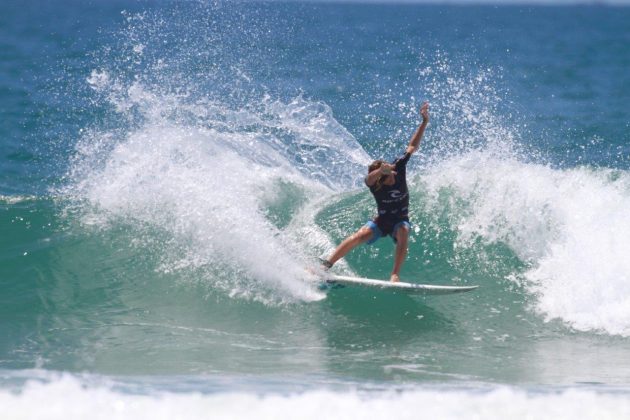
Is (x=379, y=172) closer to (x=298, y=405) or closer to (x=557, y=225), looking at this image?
(x=557, y=225)

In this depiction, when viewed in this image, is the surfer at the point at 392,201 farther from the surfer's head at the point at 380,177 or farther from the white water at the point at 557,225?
the white water at the point at 557,225

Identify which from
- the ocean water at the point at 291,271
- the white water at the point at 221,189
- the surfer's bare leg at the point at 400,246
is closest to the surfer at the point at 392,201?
the surfer's bare leg at the point at 400,246

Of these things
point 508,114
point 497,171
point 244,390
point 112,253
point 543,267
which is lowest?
point 244,390

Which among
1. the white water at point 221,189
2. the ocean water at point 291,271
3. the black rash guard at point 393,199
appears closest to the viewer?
the ocean water at point 291,271

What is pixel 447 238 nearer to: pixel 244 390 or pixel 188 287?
pixel 188 287

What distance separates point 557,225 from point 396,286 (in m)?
3.05

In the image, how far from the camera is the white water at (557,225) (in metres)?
9.84

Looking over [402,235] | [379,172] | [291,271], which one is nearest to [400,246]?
[402,235]

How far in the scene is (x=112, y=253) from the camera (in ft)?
37.2

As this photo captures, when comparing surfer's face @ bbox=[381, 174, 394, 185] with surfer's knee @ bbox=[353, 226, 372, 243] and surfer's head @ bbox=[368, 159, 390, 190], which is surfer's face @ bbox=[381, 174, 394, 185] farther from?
surfer's knee @ bbox=[353, 226, 372, 243]

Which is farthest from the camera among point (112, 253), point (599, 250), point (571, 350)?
point (112, 253)

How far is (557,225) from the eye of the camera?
11.4 metres

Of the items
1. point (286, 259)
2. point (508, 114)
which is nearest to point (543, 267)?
point (286, 259)

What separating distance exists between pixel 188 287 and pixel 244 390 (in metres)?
3.67
